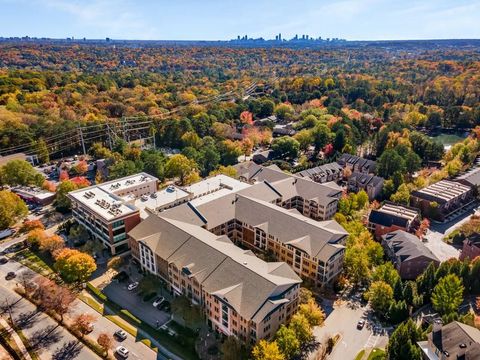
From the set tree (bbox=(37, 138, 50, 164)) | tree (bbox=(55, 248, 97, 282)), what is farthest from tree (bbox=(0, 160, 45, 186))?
tree (bbox=(55, 248, 97, 282))

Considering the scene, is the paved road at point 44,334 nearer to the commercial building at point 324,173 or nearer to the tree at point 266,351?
the tree at point 266,351

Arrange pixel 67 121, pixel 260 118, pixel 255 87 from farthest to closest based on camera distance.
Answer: pixel 255 87, pixel 260 118, pixel 67 121

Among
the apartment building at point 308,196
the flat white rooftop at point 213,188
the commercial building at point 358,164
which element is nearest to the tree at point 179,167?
the flat white rooftop at point 213,188

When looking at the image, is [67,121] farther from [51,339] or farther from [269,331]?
[269,331]

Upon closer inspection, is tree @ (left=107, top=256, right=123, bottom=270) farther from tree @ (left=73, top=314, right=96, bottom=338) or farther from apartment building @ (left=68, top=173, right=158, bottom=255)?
tree @ (left=73, top=314, right=96, bottom=338)

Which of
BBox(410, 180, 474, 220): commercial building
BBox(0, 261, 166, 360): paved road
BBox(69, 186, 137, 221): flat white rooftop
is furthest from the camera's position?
BBox(410, 180, 474, 220): commercial building

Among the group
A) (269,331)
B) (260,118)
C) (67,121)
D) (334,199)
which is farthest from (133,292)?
→ (260,118)
